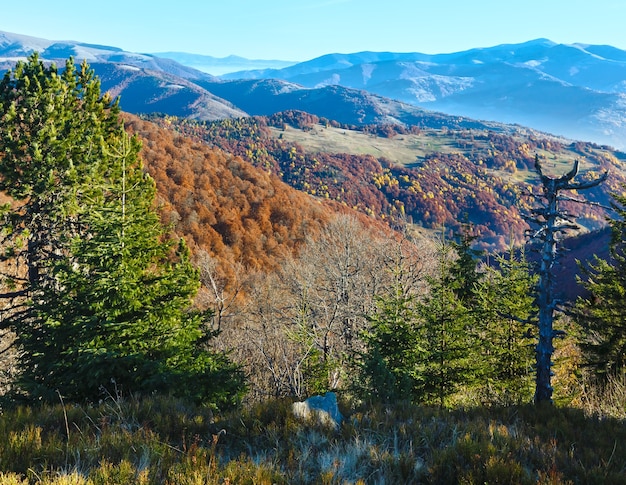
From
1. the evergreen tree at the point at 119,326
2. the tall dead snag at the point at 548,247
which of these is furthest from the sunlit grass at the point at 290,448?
the tall dead snag at the point at 548,247

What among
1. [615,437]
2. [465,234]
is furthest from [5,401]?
[465,234]

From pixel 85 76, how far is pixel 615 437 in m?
20.4

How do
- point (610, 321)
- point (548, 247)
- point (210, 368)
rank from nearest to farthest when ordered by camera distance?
point (548, 247), point (210, 368), point (610, 321)

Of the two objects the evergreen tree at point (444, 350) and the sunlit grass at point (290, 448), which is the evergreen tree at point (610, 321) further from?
the sunlit grass at point (290, 448)

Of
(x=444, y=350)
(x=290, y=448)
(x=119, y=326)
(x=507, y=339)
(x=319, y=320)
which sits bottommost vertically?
Result: (x=319, y=320)

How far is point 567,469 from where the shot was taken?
4414 mm

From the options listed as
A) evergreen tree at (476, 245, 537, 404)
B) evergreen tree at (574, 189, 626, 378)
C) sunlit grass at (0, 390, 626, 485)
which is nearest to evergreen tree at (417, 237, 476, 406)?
evergreen tree at (476, 245, 537, 404)

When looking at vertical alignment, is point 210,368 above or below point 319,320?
above

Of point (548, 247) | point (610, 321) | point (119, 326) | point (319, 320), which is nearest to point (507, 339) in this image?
point (610, 321)

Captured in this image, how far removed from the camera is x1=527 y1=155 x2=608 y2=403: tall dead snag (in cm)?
856

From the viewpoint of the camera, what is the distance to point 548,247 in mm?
8664

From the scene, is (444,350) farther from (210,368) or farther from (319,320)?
(319,320)

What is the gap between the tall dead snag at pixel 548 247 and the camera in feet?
28.1

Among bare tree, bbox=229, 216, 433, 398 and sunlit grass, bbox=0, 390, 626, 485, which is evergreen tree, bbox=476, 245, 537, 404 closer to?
bare tree, bbox=229, 216, 433, 398
